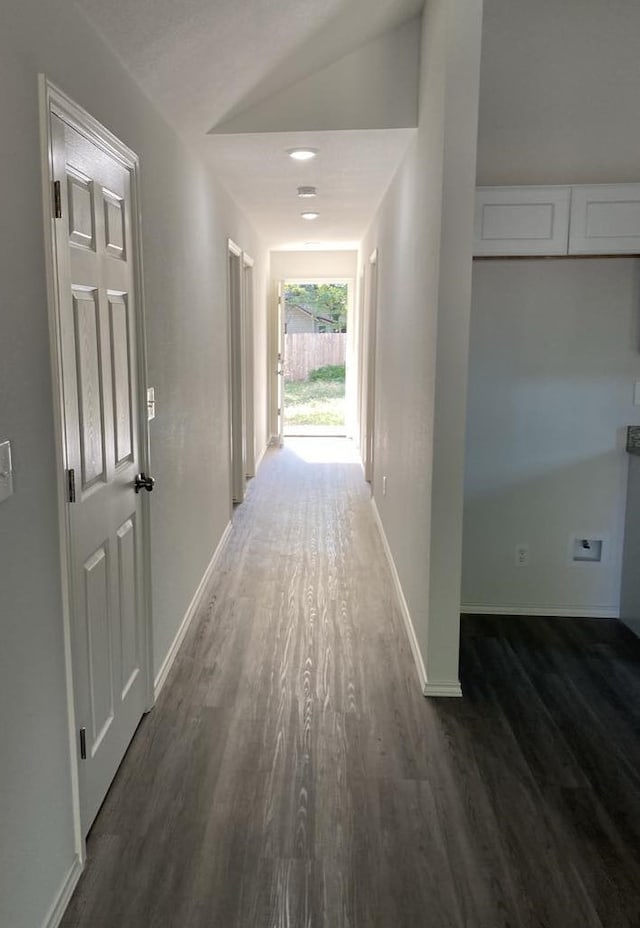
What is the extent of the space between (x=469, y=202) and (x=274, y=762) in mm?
2068

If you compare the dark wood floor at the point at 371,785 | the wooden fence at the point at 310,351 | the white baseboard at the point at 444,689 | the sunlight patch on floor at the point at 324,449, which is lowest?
the dark wood floor at the point at 371,785

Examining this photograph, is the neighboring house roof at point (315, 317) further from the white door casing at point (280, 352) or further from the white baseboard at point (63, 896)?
the white baseboard at point (63, 896)

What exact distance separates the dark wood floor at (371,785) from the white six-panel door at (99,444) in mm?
242

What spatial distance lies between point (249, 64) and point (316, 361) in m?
7.36

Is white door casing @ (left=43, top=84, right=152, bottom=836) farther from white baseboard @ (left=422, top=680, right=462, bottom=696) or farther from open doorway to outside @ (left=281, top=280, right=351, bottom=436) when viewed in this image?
open doorway to outside @ (left=281, top=280, right=351, bottom=436)

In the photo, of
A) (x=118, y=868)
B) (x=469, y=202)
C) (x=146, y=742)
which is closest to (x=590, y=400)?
(x=469, y=202)

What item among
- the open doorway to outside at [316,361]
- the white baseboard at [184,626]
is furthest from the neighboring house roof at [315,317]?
the white baseboard at [184,626]

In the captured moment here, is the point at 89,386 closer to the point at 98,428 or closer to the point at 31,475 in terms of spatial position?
the point at 98,428

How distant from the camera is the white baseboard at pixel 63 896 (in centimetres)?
161

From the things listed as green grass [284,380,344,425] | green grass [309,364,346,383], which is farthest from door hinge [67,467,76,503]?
green grass [309,364,346,383]

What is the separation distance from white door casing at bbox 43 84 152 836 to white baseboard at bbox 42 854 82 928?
0.38 feet

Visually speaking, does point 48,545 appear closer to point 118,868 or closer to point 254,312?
point 118,868

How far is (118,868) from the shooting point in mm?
1822

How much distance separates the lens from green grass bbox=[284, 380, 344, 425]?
393 inches
